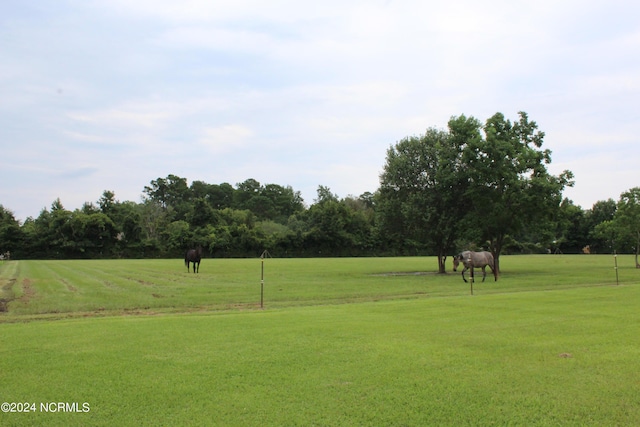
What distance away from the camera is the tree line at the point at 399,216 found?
37188mm

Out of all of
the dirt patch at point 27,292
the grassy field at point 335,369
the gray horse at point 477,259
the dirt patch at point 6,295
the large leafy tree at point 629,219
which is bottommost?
the dirt patch at point 27,292

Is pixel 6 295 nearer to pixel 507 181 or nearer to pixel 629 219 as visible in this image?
pixel 507 181

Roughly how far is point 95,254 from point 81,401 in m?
87.7

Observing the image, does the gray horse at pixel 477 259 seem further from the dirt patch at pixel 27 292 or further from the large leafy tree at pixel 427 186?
the dirt patch at pixel 27 292

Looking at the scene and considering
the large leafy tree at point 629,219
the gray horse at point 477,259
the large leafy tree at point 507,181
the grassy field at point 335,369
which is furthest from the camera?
the large leafy tree at point 629,219

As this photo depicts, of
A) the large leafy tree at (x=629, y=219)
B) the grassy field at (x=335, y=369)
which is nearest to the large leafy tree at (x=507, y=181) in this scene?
the large leafy tree at (x=629, y=219)

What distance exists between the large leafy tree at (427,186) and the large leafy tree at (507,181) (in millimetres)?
1431

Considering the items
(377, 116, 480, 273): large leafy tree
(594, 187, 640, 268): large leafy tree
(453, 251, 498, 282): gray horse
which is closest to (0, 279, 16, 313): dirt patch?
(453, 251, 498, 282): gray horse

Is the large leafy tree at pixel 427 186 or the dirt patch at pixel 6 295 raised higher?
the large leafy tree at pixel 427 186

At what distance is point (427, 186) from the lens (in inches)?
1624

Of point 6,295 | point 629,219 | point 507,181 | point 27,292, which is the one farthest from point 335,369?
point 629,219

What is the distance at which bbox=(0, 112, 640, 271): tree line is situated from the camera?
1464 inches

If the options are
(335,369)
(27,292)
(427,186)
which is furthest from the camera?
(427,186)

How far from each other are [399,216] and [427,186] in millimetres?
3558
